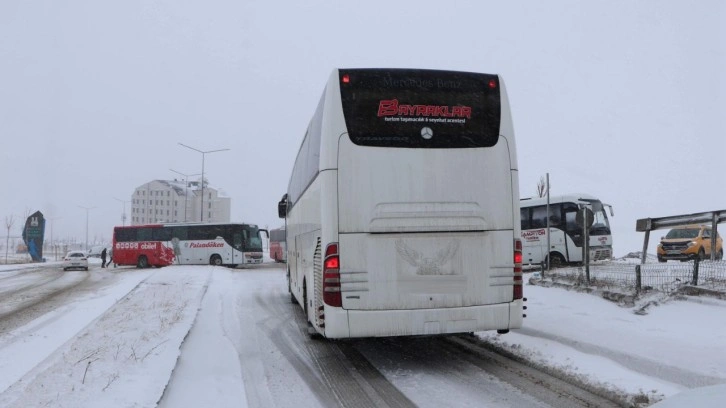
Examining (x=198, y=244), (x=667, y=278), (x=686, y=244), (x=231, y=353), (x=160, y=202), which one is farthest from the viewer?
(x=160, y=202)

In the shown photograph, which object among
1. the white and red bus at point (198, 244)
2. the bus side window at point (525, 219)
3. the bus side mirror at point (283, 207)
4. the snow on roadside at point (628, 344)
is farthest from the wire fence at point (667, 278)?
the white and red bus at point (198, 244)

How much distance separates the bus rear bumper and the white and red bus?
31137mm

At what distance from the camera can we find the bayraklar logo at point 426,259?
6.31 meters

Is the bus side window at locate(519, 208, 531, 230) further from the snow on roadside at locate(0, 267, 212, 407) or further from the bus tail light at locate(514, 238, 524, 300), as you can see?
the bus tail light at locate(514, 238, 524, 300)

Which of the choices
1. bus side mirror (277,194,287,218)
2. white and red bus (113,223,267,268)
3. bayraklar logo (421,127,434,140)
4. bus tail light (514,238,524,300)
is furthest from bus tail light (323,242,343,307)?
white and red bus (113,223,267,268)

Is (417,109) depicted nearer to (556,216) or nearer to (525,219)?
(556,216)

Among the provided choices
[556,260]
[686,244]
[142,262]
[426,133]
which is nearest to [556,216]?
[556,260]

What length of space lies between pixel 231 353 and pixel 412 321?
2.94 meters

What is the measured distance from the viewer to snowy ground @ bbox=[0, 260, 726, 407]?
17.3 feet

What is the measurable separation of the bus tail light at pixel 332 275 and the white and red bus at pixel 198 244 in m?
31.0

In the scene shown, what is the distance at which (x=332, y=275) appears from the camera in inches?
245

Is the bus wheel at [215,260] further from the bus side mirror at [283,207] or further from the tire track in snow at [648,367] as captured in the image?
the tire track in snow at [648,367]

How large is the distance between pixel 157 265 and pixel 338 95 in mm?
36530

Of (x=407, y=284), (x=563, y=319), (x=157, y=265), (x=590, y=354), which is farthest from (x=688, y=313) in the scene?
(x=157, y=265)
